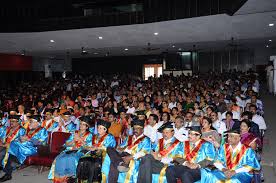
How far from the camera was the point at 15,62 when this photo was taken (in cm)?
2125

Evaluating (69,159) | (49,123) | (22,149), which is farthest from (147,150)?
(49,123)

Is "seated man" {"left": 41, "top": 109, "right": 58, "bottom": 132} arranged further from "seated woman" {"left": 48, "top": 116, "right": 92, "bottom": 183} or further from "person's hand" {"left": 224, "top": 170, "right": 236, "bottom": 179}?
"person's hand" {"left": 224, "top": 170, "right": 236, "bottom": 179}

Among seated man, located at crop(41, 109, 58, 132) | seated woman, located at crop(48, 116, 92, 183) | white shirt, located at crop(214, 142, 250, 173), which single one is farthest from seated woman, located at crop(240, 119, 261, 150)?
seated man, located at crop(41, 109, 58, 132)

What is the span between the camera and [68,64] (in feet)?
87.9

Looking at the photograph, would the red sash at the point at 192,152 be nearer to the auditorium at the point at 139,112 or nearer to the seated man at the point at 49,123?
the auditorium at the point at 139,112

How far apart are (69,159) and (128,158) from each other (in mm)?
1173

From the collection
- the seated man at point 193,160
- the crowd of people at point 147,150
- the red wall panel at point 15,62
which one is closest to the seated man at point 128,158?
the crowd of people at point 147,150

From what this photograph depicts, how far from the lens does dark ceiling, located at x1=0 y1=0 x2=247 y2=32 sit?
33.2ft

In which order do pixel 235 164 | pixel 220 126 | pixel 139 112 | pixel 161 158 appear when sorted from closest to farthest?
pixel 235 164, pixel 161 158, pixel 220 126, pixel 139 112

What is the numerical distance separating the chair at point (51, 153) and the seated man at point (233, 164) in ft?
10.8

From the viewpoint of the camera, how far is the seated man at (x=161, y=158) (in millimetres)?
4996

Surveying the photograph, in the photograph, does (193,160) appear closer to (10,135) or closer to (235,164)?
(235,164)

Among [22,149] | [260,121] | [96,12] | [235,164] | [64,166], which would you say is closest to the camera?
[235,164]

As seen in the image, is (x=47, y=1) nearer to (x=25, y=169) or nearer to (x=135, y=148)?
(x=25, y=169)
